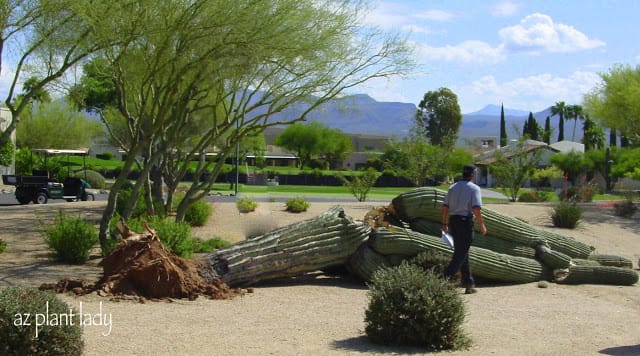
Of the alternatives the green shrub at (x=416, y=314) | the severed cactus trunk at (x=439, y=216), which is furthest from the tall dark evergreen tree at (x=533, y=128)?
the green shrub at (x=416, y=314)

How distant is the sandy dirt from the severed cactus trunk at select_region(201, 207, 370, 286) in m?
0.32

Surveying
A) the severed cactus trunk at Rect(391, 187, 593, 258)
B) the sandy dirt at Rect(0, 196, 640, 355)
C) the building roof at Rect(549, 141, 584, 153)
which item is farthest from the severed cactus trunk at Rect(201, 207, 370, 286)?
the building roof at Rect(549, 141, 584, 153)

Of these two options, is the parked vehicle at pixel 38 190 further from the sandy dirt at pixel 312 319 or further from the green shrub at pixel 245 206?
the sandy dirt at pixel 312 319

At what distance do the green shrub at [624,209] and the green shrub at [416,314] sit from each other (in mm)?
21329

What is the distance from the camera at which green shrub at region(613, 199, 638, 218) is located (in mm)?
26969

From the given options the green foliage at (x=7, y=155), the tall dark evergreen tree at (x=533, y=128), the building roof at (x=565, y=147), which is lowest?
the green foliage at (x=7, y=155)

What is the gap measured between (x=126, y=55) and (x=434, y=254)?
7.42 meters

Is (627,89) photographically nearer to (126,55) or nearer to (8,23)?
(126,55)

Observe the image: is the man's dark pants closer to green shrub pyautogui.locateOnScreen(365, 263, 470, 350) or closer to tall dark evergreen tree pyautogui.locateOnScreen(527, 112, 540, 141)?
green shrub pyautogui.locateOnScreen(365, 263, 470, 350)

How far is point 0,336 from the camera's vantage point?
5922 mm

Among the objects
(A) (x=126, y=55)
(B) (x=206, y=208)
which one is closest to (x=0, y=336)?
(A) (x=126, y=55)

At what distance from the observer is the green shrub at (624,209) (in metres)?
27.0

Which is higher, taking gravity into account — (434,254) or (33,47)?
(33,47)

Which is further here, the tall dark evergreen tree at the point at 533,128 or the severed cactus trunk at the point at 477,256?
the tall dark evergreen tree at the point at 533,128
